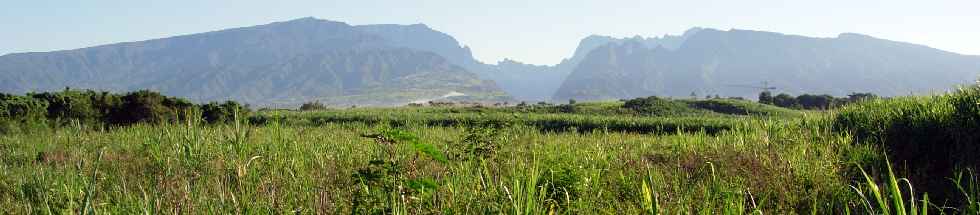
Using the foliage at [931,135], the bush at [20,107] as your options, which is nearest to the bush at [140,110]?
the bush at [20,107]

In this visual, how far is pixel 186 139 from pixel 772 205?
6143 millimetres

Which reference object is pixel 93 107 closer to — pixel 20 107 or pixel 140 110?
pixel 140 110

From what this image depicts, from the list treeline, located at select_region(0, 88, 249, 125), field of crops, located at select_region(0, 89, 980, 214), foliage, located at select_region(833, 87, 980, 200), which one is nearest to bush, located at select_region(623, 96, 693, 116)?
treeline, located at select_region(0, 88, 249, 125)

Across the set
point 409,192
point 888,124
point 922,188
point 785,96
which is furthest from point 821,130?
point 785,96

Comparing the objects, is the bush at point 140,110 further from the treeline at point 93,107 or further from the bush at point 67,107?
the bush at point 67,107

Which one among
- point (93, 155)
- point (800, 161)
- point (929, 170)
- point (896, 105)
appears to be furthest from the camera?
point (896, 105)

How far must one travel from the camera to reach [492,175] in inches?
303

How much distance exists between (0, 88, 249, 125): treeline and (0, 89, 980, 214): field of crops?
229 inches

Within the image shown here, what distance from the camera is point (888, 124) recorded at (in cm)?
1152

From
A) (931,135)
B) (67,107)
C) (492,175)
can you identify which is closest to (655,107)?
(67,107)

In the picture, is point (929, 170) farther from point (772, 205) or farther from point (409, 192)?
point (409, 192)

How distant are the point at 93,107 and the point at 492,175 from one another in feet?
62.1

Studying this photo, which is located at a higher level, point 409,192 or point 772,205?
A: point 409,192

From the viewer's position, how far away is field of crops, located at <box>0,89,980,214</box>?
4703 millimetres
